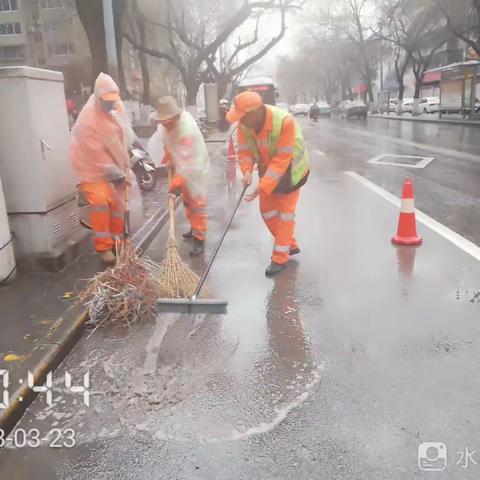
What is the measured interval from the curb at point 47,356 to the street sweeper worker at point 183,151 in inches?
77.6

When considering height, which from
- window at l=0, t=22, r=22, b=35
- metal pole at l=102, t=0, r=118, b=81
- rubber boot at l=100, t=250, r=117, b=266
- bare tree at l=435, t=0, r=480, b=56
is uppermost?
window at l=0, t=22, r=22, b=35

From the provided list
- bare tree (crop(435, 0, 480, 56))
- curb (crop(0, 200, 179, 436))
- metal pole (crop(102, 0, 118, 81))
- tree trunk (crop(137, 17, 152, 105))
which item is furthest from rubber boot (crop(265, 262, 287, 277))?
bare tree (crop(435, 0, 480, 56))

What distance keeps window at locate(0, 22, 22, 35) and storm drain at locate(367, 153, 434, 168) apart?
209ft

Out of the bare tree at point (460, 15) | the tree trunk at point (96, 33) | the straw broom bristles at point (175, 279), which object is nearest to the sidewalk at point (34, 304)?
the straw broom bristles at point (175, 279)

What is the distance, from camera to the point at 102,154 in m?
5.41

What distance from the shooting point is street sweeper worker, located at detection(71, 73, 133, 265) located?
536cm

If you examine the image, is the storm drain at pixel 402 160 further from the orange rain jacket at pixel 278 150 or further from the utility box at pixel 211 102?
the utility box at pixel 211 102

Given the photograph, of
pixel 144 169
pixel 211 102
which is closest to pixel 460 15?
pixel 211 102

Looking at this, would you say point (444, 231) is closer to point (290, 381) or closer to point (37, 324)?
point (290, 381)

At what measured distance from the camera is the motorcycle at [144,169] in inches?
399

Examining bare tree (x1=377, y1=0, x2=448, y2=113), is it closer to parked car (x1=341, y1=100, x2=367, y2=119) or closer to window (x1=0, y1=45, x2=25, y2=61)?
parked car (x1=341, y1=100, x2=367, y2=119)

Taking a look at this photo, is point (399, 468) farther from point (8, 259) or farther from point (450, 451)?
point (8, 259)

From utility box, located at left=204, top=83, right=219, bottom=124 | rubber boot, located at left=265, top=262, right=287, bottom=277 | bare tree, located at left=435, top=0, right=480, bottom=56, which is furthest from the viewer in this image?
utility box, located at left=204, top=83, right=219, bottom=124

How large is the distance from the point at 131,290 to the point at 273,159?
5.87 feet
